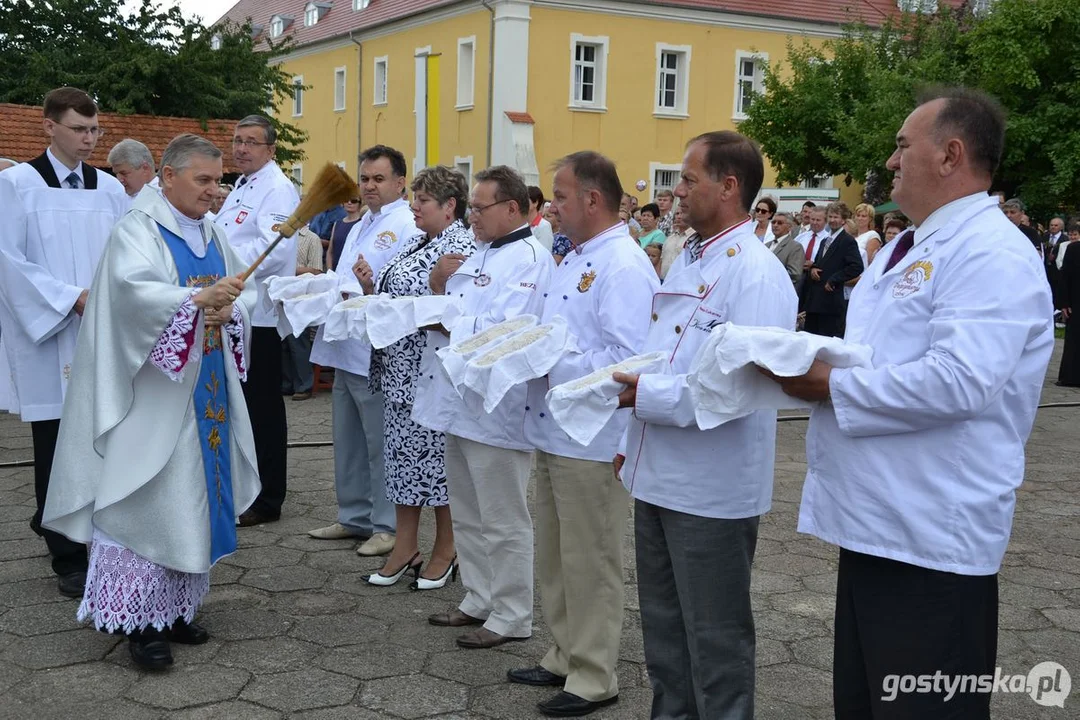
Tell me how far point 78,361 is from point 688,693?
284 cm

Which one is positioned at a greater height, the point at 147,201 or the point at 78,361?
the point at 147,201

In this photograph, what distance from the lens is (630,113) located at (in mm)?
34844

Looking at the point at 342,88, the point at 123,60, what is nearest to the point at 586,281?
the point at 123,60

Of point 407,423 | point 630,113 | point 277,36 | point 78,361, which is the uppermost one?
point 277,36

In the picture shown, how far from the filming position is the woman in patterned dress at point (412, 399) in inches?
217

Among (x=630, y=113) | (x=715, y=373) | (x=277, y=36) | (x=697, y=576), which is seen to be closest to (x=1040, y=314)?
(x=715, y=373)

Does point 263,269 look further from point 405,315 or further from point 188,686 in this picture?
point 188,686

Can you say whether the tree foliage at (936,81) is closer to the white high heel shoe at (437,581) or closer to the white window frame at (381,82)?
the white high heel shoe at (437,581)

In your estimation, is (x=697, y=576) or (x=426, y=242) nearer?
(x=697, y=576)

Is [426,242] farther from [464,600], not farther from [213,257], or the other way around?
[464,600]

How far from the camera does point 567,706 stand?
13.7ft

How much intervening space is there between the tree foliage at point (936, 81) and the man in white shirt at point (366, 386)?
458 inches

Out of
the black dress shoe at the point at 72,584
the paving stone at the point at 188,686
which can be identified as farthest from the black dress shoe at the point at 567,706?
the black dress shoe at the point at 72,584

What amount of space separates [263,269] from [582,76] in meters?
28.6
